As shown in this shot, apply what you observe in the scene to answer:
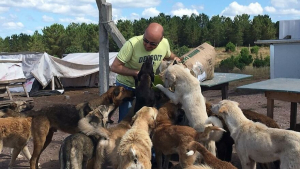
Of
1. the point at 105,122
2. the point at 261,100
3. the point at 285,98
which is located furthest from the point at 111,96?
the point at 261,100

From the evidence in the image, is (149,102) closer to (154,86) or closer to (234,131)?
(154,86)

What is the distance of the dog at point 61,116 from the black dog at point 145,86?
29 cm

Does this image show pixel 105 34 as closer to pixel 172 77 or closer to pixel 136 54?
pixel 136 54

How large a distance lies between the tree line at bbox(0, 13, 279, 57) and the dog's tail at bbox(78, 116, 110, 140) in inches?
1343

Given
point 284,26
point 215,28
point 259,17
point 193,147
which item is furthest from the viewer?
point 259,17

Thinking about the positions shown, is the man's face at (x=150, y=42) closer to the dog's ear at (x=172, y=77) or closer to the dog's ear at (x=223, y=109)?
the dog's ear at (x=172, y=77)

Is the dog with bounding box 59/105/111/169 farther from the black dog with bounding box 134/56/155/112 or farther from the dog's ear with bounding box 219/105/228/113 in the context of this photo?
the dog's ear with bounding box 219/105/228/113

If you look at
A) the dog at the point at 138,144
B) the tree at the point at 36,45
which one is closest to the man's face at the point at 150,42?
the dog at the point at 138,144

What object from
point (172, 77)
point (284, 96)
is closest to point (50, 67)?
point (172, 77)

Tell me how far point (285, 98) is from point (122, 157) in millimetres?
3124

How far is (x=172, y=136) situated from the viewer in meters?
5.60

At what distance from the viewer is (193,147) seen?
493 centimetres

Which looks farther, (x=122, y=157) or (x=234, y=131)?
(x=234, y=131)

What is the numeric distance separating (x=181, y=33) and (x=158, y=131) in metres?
46.7
